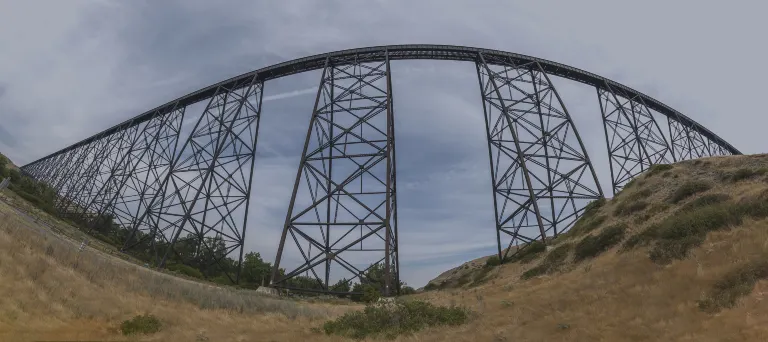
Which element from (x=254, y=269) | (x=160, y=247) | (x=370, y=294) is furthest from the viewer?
(x=254, y=269)

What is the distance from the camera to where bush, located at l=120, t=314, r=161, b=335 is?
6440 millimetres

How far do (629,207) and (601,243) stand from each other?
14.7 ft

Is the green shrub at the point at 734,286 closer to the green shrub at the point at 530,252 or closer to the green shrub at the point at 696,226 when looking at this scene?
the green shrub at the point at 696,226

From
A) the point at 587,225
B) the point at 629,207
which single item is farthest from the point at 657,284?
the point at 587,225

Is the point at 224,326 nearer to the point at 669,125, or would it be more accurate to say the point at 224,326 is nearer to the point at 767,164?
the point at 767,164

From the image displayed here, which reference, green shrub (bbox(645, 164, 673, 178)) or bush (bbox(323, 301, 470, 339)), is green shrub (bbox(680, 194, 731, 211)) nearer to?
bush (bbox(323, 301, 470, 339))

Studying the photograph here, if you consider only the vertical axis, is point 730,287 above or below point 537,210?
below

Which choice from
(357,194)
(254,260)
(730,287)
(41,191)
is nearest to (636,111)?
(357,194)

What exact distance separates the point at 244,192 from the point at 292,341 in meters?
15.4

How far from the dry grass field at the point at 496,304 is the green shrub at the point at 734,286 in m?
0.08

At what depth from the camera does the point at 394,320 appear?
9328 millimetres

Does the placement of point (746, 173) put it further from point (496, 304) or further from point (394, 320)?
point (394, 320)

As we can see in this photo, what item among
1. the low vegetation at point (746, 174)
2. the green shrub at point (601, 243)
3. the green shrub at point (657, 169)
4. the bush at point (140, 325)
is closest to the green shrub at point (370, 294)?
the green shrub at point (601, 243)

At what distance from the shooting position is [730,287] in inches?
270
